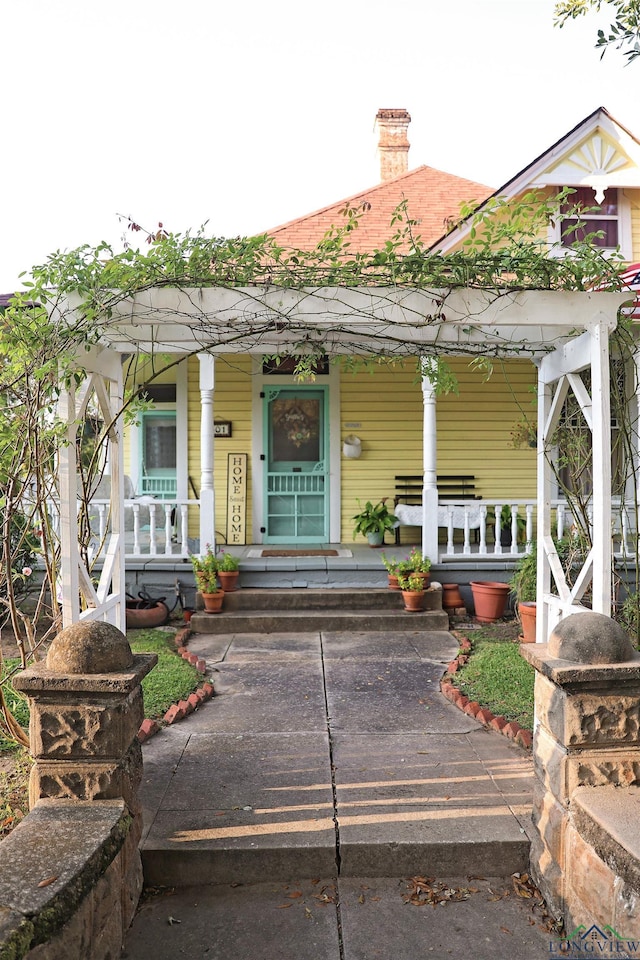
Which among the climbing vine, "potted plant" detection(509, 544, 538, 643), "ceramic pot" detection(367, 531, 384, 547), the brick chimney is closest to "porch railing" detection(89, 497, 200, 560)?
"ceramic pot" detection(367, 531, 384, 547)

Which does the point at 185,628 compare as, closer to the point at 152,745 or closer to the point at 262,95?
the point at 152,745

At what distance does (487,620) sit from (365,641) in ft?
5.32

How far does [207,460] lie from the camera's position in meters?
8.30

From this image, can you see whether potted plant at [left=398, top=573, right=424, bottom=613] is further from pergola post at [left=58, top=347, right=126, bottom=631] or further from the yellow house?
pergola post at [left=58, top=347, right=126, bottom=631]

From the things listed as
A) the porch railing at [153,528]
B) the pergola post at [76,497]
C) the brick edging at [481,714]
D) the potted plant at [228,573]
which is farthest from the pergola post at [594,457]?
the porch railing at [153,528]

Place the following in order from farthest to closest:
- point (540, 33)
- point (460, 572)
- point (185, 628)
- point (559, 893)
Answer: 1. point (460, 572)
2. point (185, 628)
3. point (540, 33)
4. point (559, 893)

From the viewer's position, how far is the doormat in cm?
873

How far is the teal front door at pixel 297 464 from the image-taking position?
10.0 m

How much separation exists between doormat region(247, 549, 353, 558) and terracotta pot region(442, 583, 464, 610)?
4.40 ft

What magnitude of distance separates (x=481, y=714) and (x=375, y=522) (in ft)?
16.2

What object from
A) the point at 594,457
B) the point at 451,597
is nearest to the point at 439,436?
the point at 451,597

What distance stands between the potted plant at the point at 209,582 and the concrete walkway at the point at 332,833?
2.65m

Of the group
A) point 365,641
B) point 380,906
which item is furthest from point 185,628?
point 380,906

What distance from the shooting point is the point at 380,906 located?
2723 millimetres
